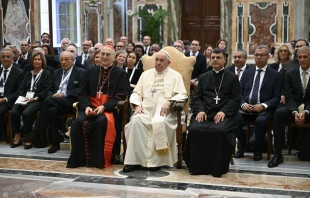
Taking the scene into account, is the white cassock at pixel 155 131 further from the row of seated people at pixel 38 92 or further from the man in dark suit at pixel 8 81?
the man in dark suit at pixel 8 81

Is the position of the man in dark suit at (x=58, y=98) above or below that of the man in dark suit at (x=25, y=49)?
below

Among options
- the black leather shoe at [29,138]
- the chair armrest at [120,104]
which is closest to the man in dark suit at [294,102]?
the chair armrest at [120,104]

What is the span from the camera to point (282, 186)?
15.3 feet

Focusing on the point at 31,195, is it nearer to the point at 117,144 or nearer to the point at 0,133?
the point at 117,144

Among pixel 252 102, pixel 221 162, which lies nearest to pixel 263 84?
pixel 252 102

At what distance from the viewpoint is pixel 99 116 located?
564 centimetres

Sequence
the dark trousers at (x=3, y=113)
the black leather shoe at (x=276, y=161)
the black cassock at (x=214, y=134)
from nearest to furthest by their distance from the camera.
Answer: the black cassock at (x=214, y=134) → the black leather shoe at (x=276, y=161) → the dark trousers at (x=3, y=113)

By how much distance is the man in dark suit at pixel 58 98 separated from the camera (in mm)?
6352

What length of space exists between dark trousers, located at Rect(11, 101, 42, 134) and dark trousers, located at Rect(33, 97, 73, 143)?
25cm

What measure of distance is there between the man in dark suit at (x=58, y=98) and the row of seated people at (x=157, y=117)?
466mm

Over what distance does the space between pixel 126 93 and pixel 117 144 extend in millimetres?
622

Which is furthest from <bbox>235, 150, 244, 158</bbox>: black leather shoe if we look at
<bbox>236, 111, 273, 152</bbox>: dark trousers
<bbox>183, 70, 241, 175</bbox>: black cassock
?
<bbox>183, 70, 241, 175</bbox>: black cassock

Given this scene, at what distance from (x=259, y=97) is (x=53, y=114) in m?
2.60

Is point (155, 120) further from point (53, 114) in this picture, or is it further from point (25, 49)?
point (25, 49)
